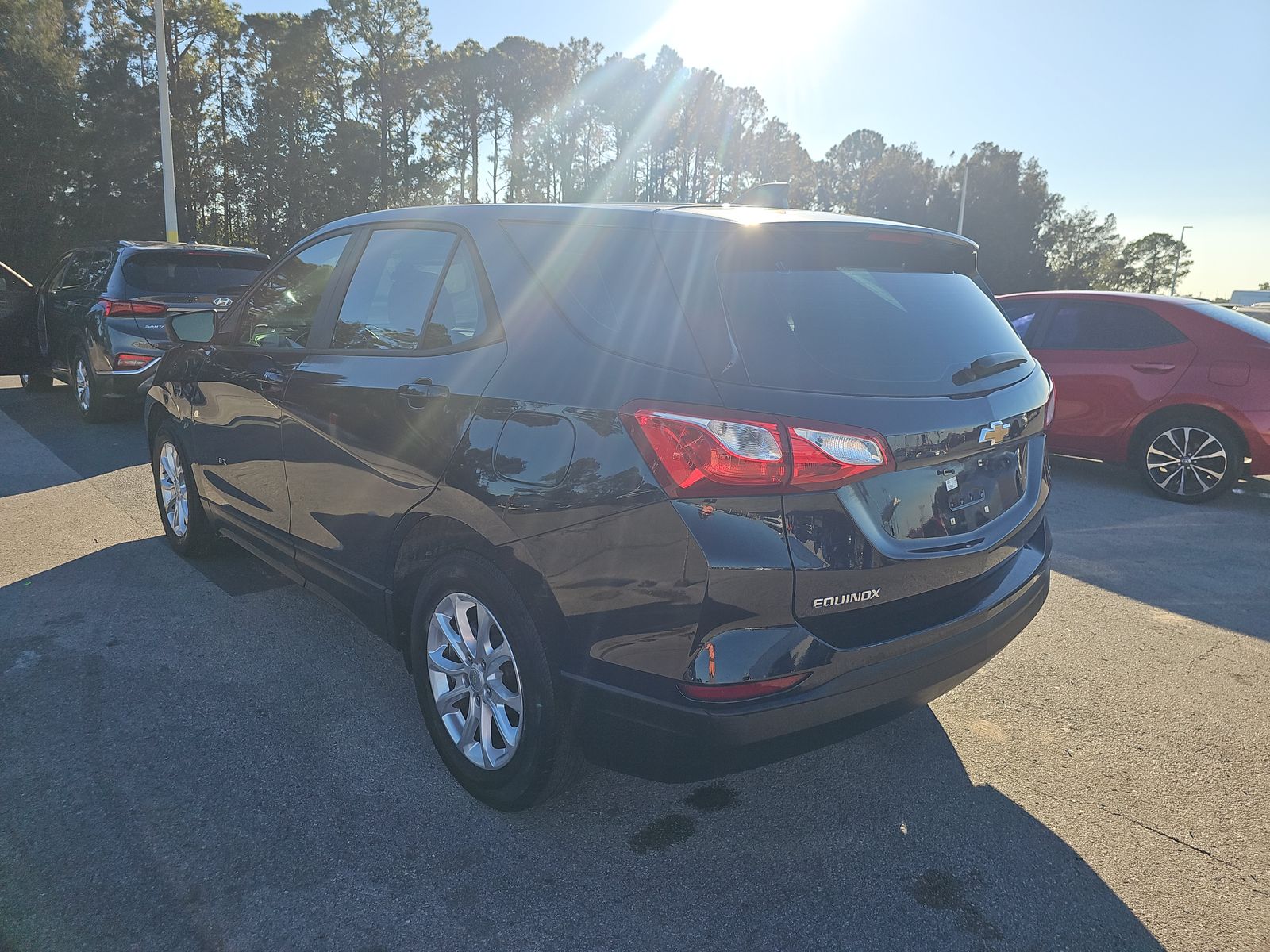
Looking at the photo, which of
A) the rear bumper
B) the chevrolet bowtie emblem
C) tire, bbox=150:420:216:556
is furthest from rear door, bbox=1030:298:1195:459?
tire, bbox=150:420:216:556

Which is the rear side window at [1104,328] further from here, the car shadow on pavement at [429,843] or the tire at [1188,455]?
the car shadow on pavement at [429,843]

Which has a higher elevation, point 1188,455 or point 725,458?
point 725,458

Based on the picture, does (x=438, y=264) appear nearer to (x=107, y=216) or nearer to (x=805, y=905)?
(x=805, y=905)

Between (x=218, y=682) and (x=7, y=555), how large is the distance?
7.84ft

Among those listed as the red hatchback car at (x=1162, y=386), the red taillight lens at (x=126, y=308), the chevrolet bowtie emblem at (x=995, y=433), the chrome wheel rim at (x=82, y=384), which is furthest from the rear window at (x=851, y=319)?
the chrome wheel rim at (x=82, y=384)

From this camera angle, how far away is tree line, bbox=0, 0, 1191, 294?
32.1 m

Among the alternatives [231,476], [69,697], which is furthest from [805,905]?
[231,476]

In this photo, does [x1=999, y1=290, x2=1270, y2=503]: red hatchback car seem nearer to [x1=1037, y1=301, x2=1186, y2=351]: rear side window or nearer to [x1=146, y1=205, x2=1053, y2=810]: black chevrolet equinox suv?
[x1=1037, y1=301, x2=1186, y2=351]: rear side window

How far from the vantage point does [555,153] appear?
174 feet

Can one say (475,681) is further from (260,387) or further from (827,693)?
(260,387)

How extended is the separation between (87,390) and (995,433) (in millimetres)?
8886

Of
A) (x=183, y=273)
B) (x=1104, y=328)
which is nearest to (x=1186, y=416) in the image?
(x=1104, y=328)

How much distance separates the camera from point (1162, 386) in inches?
269

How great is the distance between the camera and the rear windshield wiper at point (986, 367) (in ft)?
8.17
